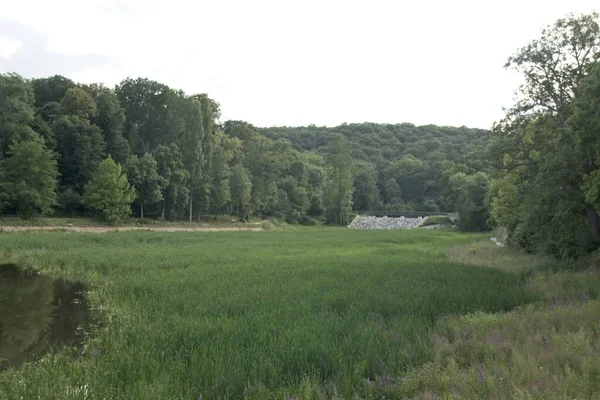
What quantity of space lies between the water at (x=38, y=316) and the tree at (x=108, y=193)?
33.2m

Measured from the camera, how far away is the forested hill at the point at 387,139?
151 metres

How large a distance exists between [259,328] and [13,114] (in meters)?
53.5


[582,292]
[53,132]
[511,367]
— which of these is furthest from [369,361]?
[53,132]

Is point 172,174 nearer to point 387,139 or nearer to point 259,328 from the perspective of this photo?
point 259,328

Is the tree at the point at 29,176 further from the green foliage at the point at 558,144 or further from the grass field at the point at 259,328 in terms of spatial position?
the green foliage at the point at 558,144

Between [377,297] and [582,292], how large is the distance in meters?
6.42

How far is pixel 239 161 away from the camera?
78.8 meters

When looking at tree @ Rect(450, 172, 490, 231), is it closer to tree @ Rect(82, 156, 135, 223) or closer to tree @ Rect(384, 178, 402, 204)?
tree @ Rect(82, 156, 135, 223)

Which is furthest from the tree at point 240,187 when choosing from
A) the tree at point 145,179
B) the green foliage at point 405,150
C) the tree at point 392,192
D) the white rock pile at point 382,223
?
the tree at point 392,192

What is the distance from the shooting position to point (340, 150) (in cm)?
9119

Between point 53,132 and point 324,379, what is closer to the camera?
point 324,379

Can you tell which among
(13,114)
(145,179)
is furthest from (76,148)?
(145,179)

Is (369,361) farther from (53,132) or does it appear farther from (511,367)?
(53,132)

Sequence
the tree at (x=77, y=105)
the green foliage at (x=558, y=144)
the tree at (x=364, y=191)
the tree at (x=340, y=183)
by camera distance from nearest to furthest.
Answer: the green foliage at (x=558, y=144) → the tree at (x=77, y=105) → the tree at (x=340, y=183) → the tree at (x=364, y=191)
